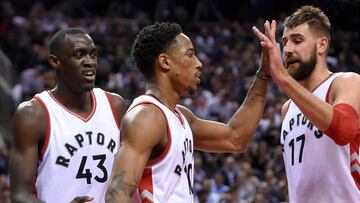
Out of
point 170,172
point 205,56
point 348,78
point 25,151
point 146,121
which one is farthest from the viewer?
point 205,56

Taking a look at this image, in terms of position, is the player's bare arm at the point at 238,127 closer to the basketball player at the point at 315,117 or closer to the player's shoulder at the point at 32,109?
the basketball player at the point at 315,117

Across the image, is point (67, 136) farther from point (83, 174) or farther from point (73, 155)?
point (83, 174)

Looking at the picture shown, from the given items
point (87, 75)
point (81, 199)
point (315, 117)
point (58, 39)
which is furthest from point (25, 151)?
point (315, 117)

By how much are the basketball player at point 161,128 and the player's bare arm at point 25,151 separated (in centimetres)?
77

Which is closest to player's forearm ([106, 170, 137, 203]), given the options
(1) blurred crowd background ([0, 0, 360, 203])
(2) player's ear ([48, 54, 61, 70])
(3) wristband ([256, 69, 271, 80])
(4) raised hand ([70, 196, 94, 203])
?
(4) raised hand ([70, 196, 94, 203])

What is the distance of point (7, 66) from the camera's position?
735 inches

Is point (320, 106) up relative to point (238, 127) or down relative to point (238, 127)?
up

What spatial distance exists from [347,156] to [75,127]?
1.89m

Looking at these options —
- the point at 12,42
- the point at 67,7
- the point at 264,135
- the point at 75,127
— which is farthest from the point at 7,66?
the point at 75,127

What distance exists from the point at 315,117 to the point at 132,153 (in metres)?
1.23

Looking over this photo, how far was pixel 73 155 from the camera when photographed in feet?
19.0

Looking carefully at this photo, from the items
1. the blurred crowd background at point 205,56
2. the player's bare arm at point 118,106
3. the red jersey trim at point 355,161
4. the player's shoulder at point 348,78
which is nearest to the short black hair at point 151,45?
the player's bare arm at point 118,106

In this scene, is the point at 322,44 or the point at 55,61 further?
the point at 55,61

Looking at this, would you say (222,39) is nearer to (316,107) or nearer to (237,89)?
(237,89)
